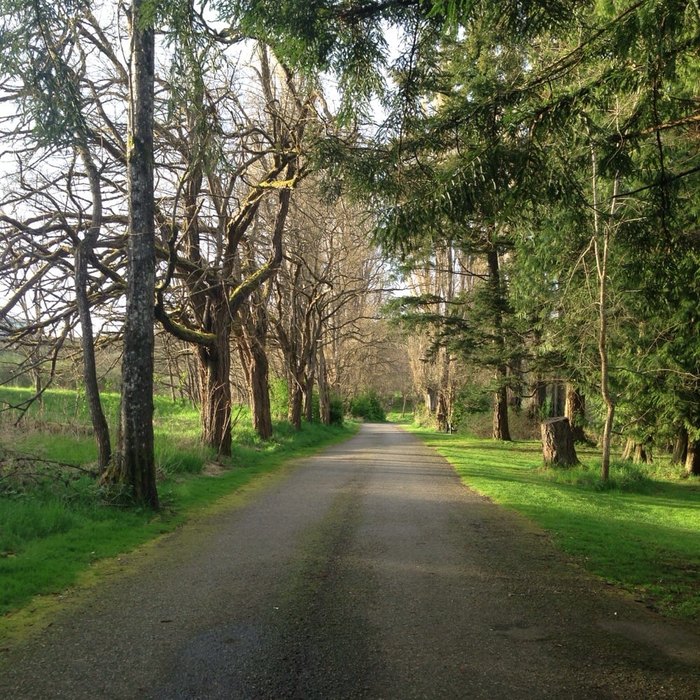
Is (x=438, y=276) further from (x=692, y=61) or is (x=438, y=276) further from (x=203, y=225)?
(x=692, y=61)

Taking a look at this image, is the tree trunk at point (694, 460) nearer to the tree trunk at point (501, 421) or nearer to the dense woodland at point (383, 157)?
Answer: the dense woodland at point (383, 157)

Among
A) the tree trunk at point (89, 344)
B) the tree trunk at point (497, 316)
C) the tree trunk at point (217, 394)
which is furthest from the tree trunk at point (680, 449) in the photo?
the tree trunk at point (89, 344)

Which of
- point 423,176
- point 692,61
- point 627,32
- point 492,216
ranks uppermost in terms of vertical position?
point 692,61

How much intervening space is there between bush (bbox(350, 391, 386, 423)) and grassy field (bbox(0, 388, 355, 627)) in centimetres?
5404

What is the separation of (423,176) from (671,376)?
11613 mm

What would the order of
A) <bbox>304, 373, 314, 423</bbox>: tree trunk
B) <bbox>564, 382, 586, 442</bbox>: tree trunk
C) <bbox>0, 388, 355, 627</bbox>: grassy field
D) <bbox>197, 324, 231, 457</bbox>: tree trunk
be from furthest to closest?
<bbox>304, 373, 314, 423</bbox>: tree trunk → <bbox>564, 382, 586, 442</bbox>: tree trunk → <bbox>197, 324, 231, 457</bbox>: tree trunk → <bbox>0, 388, 355, 627</bbox>: grassy field

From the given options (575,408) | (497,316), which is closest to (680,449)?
(575,408)

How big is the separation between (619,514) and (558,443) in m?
6.15

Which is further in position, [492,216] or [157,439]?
[157,439]

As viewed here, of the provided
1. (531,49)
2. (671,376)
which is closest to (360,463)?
(671,376)

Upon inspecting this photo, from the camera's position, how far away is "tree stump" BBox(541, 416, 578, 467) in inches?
680

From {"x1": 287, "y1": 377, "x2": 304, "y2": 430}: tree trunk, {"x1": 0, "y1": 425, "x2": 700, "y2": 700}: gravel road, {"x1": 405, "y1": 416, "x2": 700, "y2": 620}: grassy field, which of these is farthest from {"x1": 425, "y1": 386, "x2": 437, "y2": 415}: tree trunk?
{"x1": 0, "y1": 425, "x2": 700, "y2": 700}: gravel road

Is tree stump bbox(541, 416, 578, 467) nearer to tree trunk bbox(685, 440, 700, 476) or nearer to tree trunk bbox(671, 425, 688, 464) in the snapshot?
tree trunk bbox(685, 440, 700, 476)

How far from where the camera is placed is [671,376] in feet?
53.3
